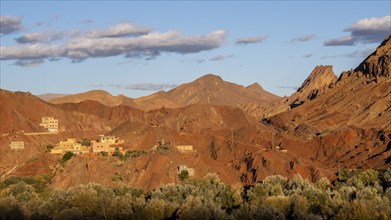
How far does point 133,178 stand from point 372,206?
3541 cm

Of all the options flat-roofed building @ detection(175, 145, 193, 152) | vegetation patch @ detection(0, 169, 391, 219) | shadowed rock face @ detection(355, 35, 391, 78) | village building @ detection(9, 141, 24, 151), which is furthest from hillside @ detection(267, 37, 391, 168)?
village building @ detection(9, 141, 24, 151)

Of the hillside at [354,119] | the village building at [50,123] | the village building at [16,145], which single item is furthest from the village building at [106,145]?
the hillside at [354,119]

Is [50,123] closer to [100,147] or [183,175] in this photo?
[100,147]

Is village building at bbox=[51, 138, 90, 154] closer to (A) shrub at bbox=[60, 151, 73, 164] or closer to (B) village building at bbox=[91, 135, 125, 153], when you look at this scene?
(B) village building at bbox=[91, 135, 125, 153]

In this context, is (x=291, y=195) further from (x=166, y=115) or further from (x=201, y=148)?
(x=166, y=115)

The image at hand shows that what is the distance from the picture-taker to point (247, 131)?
15325 centimetres

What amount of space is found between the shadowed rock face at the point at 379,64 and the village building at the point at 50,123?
251ft

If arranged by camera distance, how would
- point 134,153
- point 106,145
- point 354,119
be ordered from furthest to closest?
point 354,119 < point 106,145 < point 134,153

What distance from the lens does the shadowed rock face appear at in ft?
611

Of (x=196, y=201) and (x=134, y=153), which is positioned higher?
(x=134, y=153)

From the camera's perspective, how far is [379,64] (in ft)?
624

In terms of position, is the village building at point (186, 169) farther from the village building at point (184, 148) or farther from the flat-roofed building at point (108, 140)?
the flat-roofed building at point (108, 140)

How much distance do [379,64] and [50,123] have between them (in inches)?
3171

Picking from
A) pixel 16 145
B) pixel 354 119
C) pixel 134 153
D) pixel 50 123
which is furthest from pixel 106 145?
pixel 354 119
